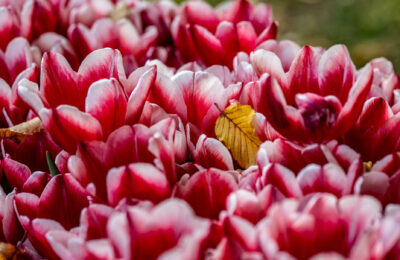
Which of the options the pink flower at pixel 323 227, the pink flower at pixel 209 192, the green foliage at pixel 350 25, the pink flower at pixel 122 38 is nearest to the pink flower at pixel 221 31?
the pink flower at pixel 122 38

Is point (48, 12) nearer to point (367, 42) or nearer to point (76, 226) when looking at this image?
point (76, 226)

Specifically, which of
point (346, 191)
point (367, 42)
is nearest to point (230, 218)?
point (346, 191)

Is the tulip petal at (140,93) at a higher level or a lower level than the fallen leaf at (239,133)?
higher

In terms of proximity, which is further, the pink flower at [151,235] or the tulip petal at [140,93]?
the tulip petal at [140,93]

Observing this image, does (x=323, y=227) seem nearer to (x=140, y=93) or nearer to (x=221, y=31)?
(x=140, y=93)

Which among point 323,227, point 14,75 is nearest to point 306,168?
point 323,227

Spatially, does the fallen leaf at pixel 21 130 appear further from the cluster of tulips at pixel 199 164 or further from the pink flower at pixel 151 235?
the pink flower at pixel 151 235

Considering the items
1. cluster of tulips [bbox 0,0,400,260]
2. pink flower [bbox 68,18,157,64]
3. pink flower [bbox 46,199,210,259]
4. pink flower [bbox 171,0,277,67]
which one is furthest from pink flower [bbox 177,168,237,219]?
pink flower [bbox 68,18,157,64]
